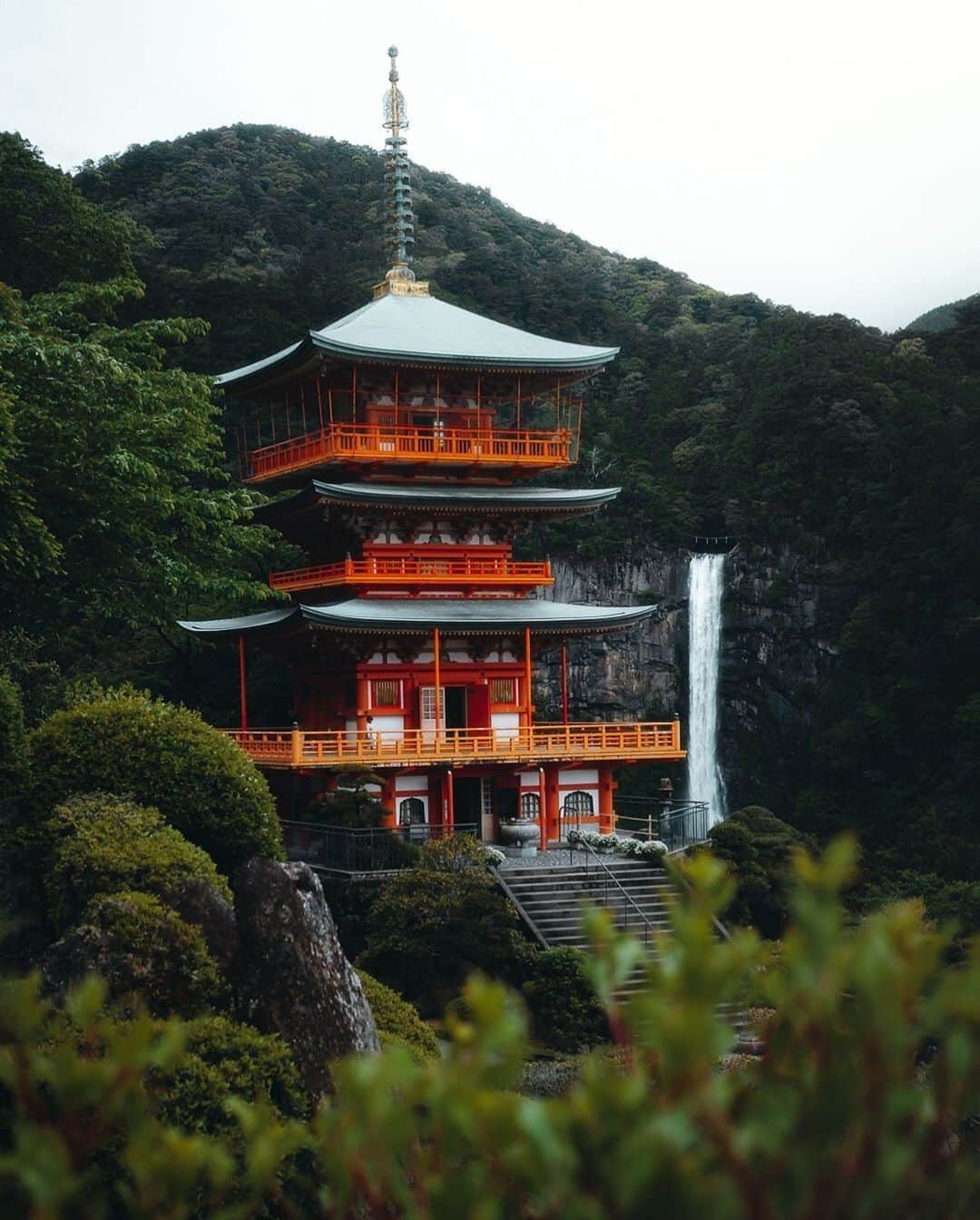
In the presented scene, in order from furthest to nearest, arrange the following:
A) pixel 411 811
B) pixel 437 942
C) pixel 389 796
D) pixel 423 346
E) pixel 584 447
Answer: pixel 584 447 → pixel 423 346 → pixel 411 811 → pixel 389 796 → pixel 437 942

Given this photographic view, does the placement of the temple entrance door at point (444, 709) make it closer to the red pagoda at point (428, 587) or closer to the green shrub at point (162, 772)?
the red pagoda at point (428, 587)

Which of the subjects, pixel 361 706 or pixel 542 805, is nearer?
pixel 361 706

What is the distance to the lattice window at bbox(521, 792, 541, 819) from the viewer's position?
96.6 ft

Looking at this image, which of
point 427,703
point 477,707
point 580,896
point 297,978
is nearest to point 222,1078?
point 297,978

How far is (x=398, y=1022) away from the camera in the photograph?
17.7 m

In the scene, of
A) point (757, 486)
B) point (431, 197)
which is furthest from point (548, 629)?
point (431, 197)

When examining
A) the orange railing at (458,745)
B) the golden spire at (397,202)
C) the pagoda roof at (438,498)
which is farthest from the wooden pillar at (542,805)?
the golden spire at (397,202)

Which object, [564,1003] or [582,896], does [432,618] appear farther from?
[564,1003]

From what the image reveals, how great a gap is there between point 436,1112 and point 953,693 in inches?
1601

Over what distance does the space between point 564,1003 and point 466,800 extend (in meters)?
7.83

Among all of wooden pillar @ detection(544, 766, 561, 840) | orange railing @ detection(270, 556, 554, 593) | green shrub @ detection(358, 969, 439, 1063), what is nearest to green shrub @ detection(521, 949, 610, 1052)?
green shrub @ detection(358, 969, 439, 1063)

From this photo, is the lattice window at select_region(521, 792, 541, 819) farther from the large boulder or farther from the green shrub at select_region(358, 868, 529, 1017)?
the large boulder

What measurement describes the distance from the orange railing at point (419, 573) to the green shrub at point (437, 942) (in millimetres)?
7536

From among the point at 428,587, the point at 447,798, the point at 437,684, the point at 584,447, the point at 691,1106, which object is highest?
the point at 691,1106
